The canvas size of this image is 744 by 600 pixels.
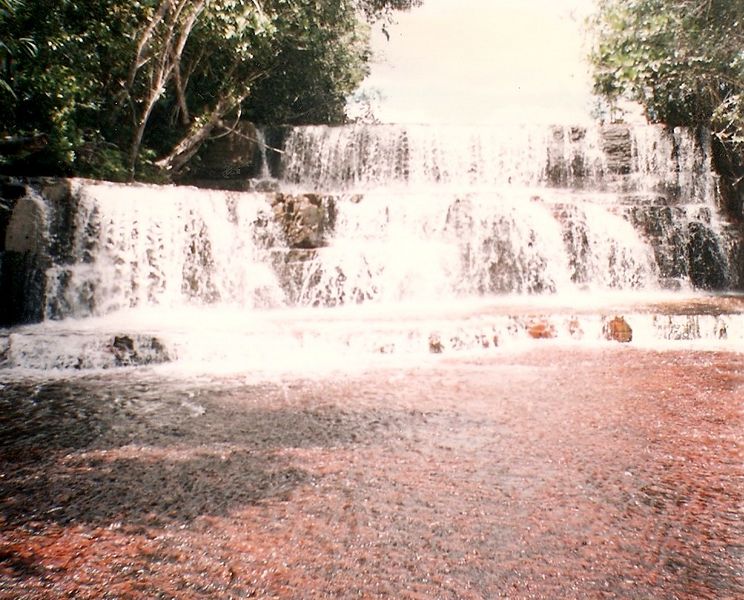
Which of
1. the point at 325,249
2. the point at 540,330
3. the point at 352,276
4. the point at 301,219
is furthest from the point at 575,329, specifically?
the point at 301,219

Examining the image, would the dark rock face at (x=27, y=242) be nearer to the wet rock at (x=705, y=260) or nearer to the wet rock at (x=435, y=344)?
the wet rock at (x=435, y=344)

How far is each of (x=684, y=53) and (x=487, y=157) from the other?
4756mm

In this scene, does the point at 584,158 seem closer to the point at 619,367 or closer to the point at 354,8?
the point at 354,8

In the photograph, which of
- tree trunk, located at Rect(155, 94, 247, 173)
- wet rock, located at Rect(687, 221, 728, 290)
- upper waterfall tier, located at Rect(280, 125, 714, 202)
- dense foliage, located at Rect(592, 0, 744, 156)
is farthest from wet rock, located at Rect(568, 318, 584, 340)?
tree trunk, located at Rect(155, 94, 247, 173)

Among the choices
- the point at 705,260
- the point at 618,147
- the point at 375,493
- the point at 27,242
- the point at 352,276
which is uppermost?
the point at 618,147

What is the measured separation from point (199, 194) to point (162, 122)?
6.23m

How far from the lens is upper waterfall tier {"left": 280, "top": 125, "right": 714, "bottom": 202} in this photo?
582 inches

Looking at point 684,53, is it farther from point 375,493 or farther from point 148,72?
point 375,493

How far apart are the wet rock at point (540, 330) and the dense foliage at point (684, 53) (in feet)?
27.2

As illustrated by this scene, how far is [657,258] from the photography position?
11172mm

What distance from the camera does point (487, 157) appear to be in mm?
15266

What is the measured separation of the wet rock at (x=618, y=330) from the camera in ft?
22.5

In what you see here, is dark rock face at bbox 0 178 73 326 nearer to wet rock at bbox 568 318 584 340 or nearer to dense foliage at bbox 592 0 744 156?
wet rock at bbox 568 318 584 340

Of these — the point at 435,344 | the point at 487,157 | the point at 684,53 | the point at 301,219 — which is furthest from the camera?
the point at 487,157
